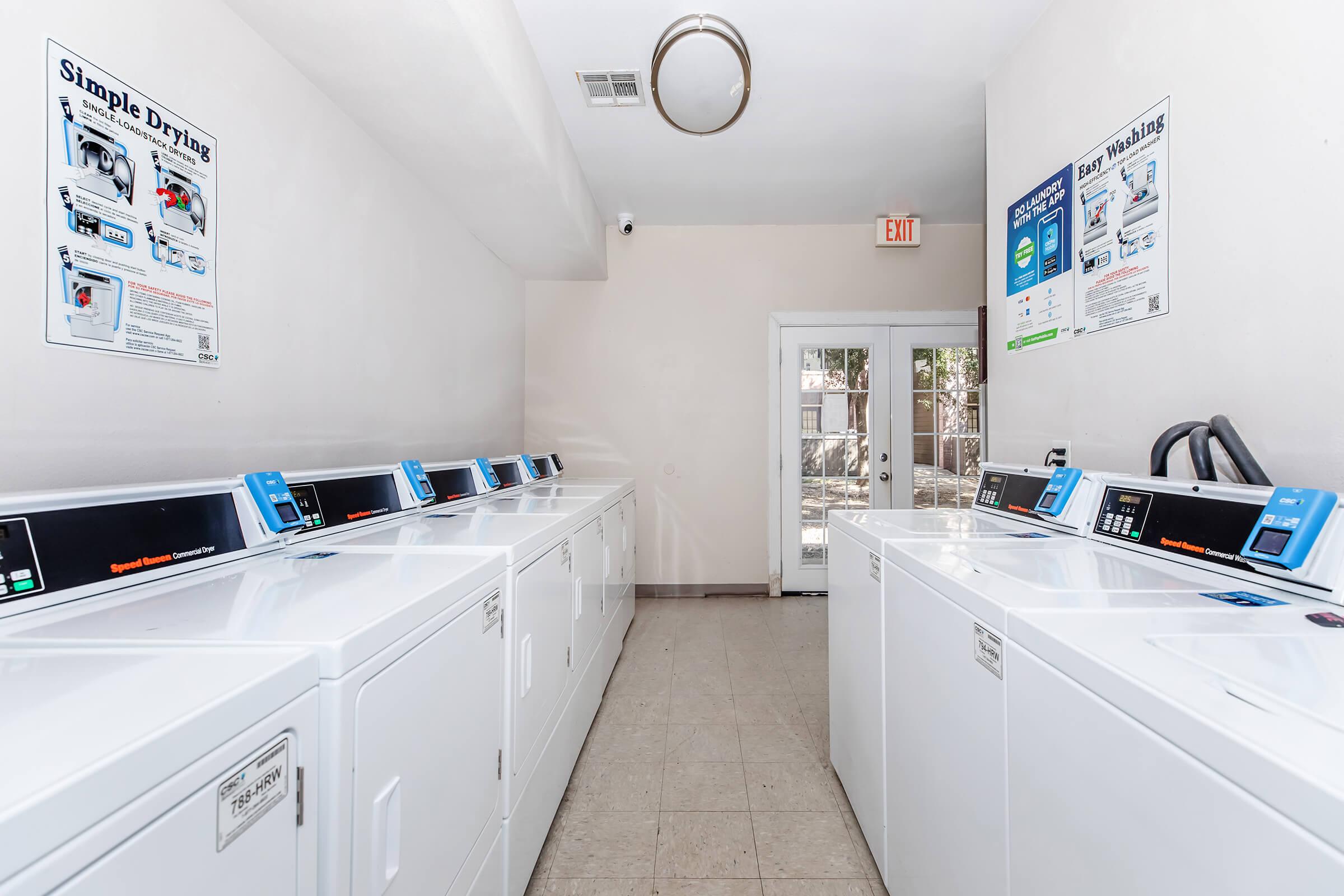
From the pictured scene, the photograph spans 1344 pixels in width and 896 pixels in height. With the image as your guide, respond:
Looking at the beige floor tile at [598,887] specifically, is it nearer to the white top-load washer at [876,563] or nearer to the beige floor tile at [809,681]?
the white top-load washer at [876,563]

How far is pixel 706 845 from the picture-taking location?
60.1 inches

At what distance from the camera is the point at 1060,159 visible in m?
1.73

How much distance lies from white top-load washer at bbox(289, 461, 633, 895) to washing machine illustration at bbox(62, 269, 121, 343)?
0.45 metres

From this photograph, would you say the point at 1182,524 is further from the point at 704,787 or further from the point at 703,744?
the point at 703,744

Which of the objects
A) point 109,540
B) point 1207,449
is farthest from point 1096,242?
point 109,540

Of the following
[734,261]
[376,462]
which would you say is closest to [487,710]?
[376,462]

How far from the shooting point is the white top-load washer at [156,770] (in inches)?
14.1

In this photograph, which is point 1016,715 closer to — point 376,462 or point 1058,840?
point 1058,840

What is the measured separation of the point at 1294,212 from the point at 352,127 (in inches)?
101

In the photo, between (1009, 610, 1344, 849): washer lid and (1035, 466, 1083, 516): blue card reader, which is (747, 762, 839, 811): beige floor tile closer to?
(1035, 466, 1083, 516): blue card reader

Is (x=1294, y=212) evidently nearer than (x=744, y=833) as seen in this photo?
Yes

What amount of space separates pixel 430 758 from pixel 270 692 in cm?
38

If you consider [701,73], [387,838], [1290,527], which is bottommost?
[387,838]

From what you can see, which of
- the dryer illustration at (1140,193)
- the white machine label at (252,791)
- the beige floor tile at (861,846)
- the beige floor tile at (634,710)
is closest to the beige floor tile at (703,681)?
the beige floor tile at (634,710)
